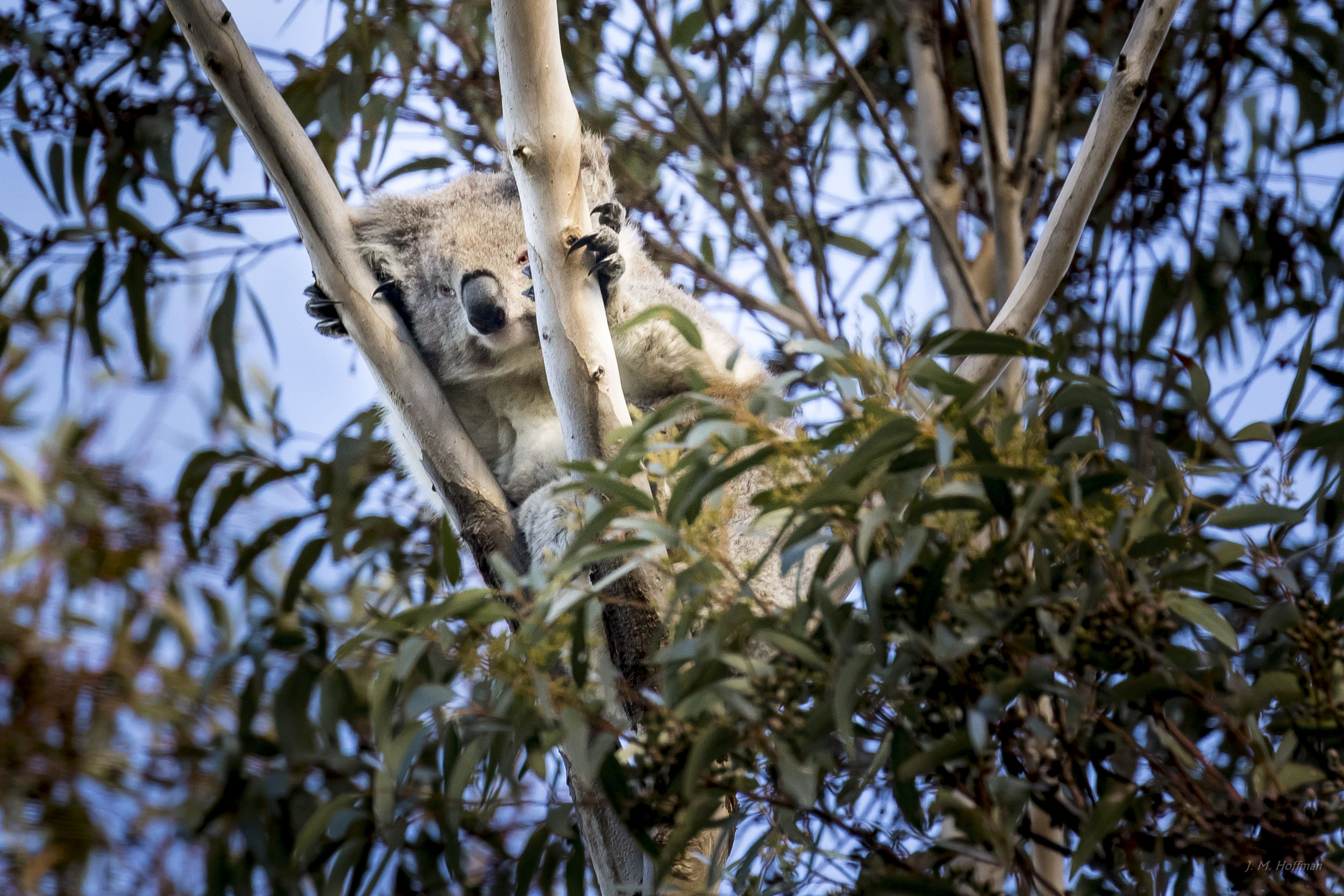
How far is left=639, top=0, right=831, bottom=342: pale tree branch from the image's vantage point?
2.18 metres

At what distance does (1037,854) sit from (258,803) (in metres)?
1.39

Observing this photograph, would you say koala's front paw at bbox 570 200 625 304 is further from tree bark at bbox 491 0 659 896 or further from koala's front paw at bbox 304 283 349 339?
koala's front paw at bbox 304 283 349 339

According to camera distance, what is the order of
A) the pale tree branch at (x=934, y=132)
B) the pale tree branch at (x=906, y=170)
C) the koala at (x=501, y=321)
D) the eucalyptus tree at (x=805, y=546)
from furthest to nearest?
1. the pale tree branch at (x=934, y=132)
2. the pale tree branch at (x=906, y=170)
3. the koala at (x=501, y=321)
4. the eucalyptus tree at (x=805, y=546)

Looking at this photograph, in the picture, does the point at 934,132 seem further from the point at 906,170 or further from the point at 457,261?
the point at 457,261

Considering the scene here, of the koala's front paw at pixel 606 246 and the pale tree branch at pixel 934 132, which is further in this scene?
the pale tree branch at pixel 934 132

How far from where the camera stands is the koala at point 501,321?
176 cm

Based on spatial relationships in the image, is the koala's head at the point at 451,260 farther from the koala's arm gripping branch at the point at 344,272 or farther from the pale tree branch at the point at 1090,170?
the pale tree branch at the point at 1090,170

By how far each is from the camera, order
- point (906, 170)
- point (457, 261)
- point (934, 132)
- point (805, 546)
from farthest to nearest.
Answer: point (934, 132) < point (906, 170) < point (457, 261) < point (805, 546)

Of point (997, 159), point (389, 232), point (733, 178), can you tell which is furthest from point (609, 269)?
point (997, 159)

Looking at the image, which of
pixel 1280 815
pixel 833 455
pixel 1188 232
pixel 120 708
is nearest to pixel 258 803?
pixel 120 708

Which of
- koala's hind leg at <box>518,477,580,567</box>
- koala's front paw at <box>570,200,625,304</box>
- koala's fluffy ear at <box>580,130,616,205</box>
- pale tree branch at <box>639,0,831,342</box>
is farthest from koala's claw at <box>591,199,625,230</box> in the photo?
pale tree branch at <box>639,0,831,342</box>

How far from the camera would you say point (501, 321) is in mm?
1699

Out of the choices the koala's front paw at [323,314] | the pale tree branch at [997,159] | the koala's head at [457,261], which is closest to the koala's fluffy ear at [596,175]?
the koala's head at [457,261]

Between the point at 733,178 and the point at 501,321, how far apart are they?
2.26ft
